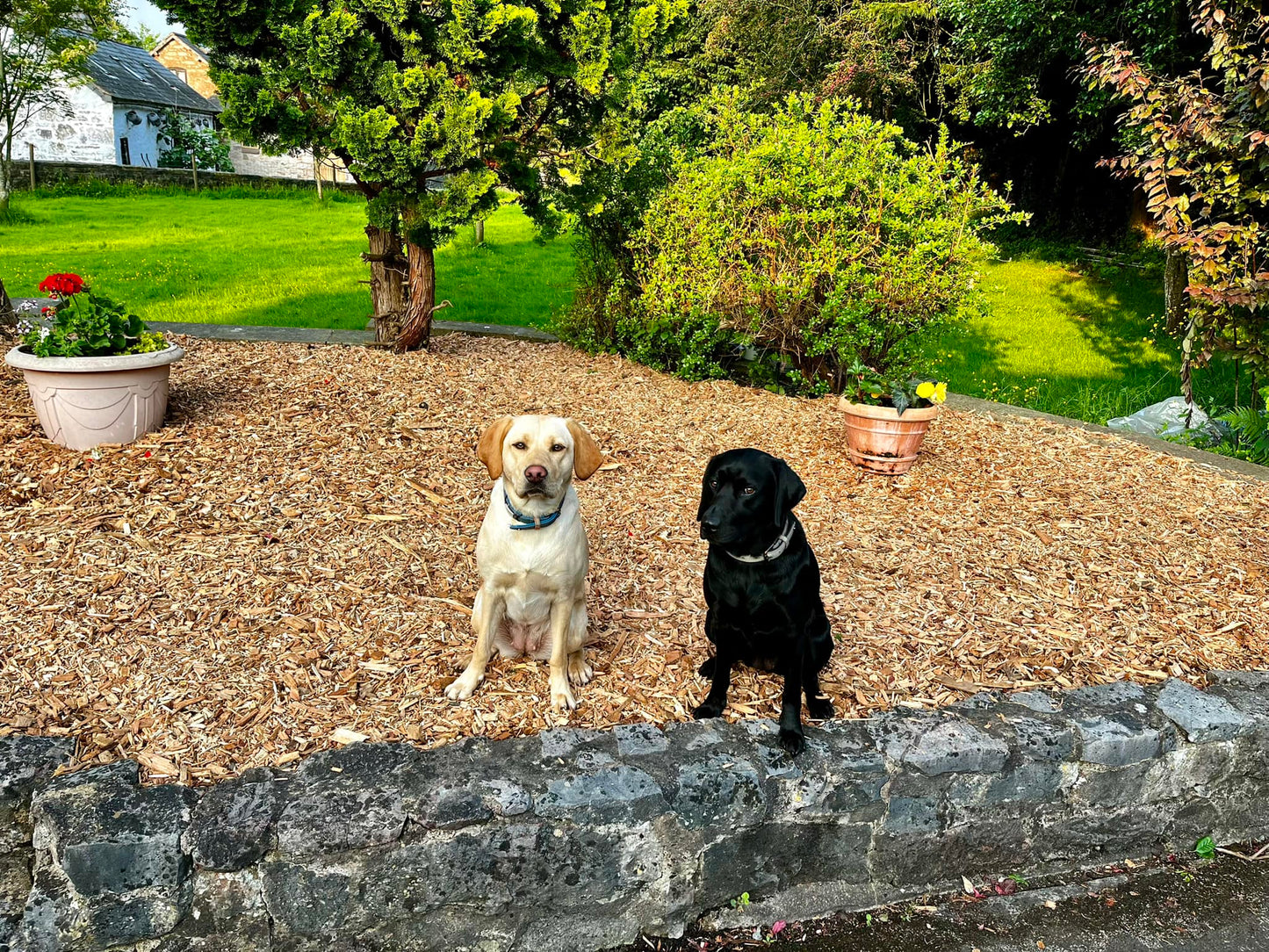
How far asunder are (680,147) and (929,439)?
3721mm

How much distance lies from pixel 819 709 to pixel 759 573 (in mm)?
631

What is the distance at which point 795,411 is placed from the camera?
6379 mm

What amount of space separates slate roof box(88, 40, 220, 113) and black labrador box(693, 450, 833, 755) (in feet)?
125

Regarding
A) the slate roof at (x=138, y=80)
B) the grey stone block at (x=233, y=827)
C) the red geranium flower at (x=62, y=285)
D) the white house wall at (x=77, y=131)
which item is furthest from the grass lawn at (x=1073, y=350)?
the white house wall at (x=77, y=131)

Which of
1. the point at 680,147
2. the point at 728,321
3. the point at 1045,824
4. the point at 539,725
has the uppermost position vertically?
the point at 680,147

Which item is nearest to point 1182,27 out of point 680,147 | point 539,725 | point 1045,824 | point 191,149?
point 680,147

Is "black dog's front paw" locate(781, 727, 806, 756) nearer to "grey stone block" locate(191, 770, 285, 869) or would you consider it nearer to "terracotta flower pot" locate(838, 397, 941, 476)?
"grey stone block" locate(191, 770, 285, 869)

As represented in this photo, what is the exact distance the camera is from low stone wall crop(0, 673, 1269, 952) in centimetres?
226

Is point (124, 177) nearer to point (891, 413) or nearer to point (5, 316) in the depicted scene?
point (5, 316)

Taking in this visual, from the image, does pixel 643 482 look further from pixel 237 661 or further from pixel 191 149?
pixel 191 149

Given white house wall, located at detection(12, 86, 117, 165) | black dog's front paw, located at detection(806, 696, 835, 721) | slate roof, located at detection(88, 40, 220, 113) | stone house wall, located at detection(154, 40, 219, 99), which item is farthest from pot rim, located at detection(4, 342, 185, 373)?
stone house wall, located at detection(154, 40, 219, 99)

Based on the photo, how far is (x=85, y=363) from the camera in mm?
4234

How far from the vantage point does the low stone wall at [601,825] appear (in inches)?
88.8

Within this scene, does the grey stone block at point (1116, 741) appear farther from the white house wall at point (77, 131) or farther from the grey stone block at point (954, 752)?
the white house wall at point (77, 131)
